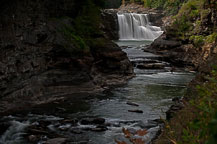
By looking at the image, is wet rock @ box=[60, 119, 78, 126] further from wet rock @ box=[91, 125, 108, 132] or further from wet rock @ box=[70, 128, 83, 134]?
wet rock @ box=[91, 125, 108, 132]

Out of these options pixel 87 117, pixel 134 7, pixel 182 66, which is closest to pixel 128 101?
pixel 87 117

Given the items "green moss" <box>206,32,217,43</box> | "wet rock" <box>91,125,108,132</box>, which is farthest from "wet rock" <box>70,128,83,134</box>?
"green moss" <box>206,32,217,43</box>

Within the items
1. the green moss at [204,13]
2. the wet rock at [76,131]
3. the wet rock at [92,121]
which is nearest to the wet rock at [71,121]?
the wet rock at [92,121]

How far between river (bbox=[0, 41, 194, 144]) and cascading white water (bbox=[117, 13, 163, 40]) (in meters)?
25.6

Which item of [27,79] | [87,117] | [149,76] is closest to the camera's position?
[87,117]

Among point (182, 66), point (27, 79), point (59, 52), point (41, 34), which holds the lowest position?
point (182, 66)

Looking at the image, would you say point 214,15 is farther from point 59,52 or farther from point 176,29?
Answer: point 59,52

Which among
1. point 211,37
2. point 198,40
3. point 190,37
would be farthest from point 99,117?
point 190,37

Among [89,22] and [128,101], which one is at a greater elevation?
[89,22]

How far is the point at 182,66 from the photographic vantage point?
2656cm

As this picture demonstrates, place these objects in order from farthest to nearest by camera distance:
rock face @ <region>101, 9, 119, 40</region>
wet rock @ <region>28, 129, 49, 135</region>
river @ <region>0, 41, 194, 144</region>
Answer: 1. rock face @ <region>101, 9, 119, 40</region>
2. wet rock @ <region>28, 129, 49, 135</region>
3. river @ <region>0, 41, 194, 144</region>

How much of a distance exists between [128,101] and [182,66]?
13.3m

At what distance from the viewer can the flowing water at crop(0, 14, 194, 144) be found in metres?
9.91

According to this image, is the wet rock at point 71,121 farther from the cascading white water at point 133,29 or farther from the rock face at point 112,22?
the cascading white water at point 133,29
